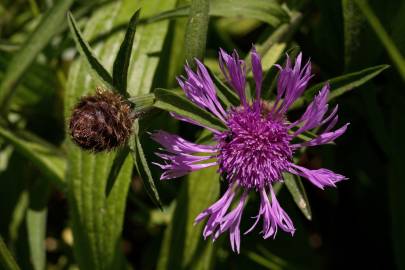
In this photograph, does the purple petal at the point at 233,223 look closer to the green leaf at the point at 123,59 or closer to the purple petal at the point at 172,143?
the purple petal at the point at 172,143

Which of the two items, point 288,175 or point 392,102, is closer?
point 288,175

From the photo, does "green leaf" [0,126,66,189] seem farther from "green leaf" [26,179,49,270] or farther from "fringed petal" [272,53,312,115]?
"fringed petal" [272,53,312,115]

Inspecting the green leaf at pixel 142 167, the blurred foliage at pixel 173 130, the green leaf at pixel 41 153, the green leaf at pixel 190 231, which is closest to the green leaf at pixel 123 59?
the blurred foliage at pixel 173 130

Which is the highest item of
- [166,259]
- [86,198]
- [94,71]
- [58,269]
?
[94,71]

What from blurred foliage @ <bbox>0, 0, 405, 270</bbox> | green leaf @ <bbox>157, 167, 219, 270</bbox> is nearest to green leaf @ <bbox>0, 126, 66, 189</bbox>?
blurred foliage @ <bbox>0, 0, 405, 270</bbox>

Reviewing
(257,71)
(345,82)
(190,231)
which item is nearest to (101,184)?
(190,231)

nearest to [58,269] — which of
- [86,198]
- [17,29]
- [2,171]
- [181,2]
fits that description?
[2,171]

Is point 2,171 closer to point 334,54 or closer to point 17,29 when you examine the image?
point 17,29
